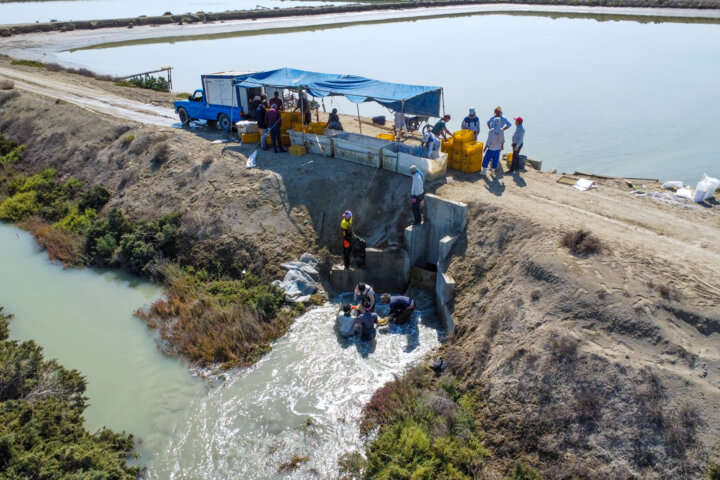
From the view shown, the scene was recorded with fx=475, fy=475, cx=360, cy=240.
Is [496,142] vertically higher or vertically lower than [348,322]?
higher

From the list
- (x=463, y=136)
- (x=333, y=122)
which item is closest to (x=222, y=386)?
(x=463, y=136)

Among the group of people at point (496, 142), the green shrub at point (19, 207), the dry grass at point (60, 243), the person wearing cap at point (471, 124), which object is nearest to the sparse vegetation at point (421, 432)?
the group of people at point (496, 142)

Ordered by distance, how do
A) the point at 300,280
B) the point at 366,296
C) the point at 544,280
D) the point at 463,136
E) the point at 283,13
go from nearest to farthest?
1. the point at 544,280
2. the point at 366,296
3. the point at 300,280
4. the point at 463,136
5. the point at 283,13

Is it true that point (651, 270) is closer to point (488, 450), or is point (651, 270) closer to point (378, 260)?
point (488, 450)

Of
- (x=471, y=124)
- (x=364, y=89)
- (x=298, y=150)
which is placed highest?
(x=364, y=89)

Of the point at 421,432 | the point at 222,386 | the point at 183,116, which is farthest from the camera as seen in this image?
the point at 183,116

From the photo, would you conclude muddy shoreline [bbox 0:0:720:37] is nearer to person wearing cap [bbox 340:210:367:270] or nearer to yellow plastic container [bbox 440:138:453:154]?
yellow plastic container [bbox 440:138:453:154]

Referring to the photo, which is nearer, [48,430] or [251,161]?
[48,430]

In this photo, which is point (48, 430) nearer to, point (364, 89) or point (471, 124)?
point (364, 89)
